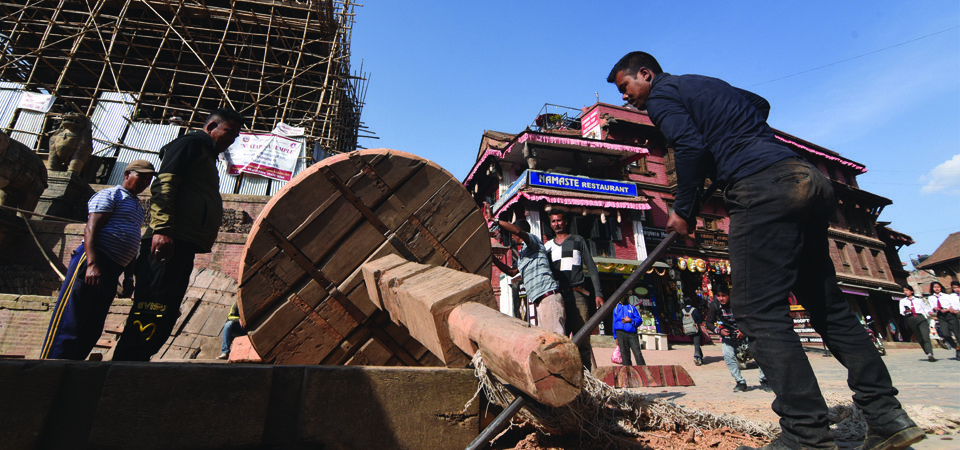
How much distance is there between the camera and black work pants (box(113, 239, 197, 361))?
2.37 meters

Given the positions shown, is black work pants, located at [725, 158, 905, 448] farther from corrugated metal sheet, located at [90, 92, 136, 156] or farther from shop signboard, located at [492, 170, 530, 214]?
corrugated metal sheet, located at [90, 92, 136, 156]

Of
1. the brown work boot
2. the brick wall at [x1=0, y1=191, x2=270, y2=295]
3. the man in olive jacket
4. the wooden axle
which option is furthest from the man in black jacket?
the brick wall at [x1=0, y1=191, x2=270, y2=295]

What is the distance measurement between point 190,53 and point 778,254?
22915mm

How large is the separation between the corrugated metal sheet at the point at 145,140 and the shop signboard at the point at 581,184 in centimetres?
1409

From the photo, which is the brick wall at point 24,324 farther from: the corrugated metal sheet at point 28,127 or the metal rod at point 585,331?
the corrugated metal sheet at point 28,127

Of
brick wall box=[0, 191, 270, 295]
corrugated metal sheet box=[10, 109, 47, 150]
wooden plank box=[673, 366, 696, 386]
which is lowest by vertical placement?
wooden plank box=[673, 366, 696, 386]

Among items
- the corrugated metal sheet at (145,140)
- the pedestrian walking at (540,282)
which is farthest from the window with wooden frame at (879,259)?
the corrugated metal sheet at (145,140)

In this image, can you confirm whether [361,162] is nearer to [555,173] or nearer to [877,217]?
[555,173]

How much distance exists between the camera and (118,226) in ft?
9.60

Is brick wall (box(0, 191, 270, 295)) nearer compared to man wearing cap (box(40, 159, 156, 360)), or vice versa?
man wearing cap (box(40, 159, 156, 360))

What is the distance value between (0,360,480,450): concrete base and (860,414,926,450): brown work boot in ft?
5.35

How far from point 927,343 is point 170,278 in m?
14.3

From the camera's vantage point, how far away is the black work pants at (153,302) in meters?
2.37

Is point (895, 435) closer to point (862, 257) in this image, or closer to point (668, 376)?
point (668, 376)
